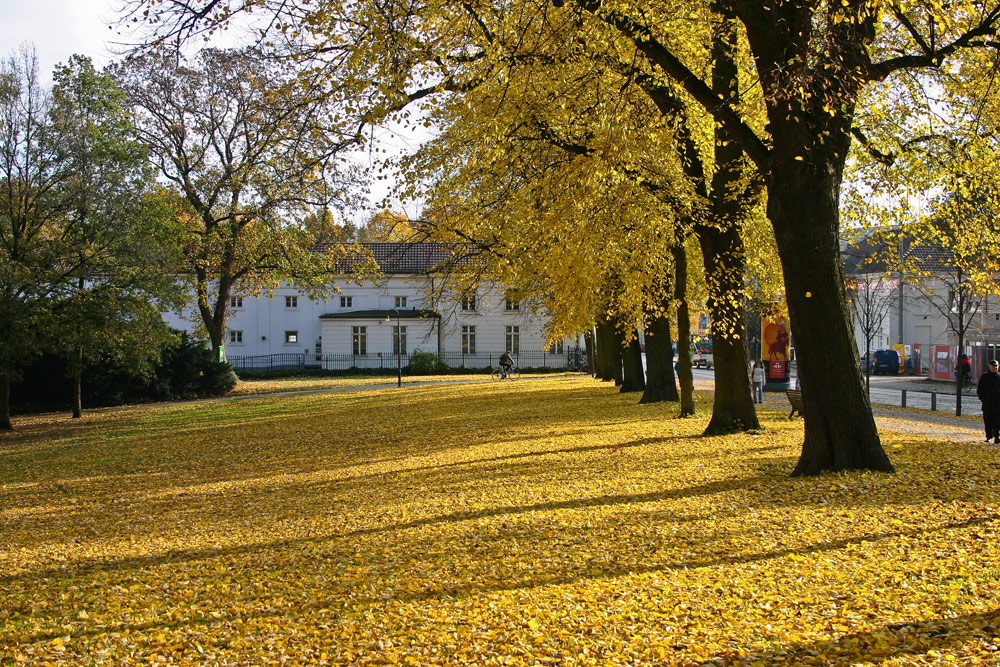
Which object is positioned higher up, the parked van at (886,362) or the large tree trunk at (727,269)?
the large tree trunk at (727,269)

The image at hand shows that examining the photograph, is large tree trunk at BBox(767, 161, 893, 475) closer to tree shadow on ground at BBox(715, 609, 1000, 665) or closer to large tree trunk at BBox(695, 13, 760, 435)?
large tree trunk at BBox(695, 13, 760, 435)

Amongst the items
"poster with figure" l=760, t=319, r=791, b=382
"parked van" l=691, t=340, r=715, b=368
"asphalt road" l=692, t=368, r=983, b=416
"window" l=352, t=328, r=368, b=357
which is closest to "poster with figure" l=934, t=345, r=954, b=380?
"asphalt road" l=692, t=368, r=983, b=416

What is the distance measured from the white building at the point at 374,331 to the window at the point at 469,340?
0.07 metres

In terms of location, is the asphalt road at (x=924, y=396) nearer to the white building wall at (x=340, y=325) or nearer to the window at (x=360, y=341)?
the white building wall at (x=340, y=325)

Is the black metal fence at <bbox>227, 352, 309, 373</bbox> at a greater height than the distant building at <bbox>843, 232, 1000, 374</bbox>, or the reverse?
the distant building at <bbox>843, 232, 1000, 374</bbox>

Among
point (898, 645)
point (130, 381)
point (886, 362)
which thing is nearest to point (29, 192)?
point (130, 381)

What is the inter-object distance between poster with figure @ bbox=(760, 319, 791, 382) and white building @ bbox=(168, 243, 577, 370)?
26.7 m

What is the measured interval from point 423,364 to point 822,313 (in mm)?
48117

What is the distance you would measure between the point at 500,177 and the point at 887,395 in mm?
24368

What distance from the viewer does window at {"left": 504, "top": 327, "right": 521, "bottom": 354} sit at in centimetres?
6278

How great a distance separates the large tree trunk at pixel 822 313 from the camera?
32.8ft

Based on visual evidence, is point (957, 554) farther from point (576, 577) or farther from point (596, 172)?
point (596, 172)

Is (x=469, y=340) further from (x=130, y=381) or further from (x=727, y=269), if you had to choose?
(x=727, y=269)

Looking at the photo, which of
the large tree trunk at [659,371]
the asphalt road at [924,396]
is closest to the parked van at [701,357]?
the asphalt road at [924,396]
